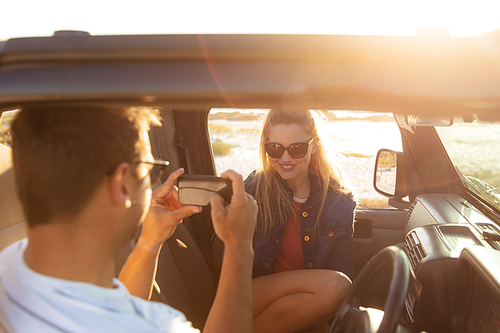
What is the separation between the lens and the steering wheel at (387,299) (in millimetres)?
1112

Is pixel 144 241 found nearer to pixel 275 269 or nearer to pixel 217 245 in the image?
pixel 275 269

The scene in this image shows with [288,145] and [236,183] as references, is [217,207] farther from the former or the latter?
[288,145]

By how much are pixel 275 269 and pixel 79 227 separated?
5.74 feet

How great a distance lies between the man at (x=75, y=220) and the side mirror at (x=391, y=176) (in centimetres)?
263

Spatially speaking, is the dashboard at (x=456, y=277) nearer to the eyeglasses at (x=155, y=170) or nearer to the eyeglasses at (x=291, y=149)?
the eyeglasses at (x=291, y=149)

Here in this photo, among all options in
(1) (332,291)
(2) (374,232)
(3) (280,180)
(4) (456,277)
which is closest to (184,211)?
(1) (332,291)

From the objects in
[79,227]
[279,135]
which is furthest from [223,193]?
[279,135]

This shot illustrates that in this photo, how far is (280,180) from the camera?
8.37ft

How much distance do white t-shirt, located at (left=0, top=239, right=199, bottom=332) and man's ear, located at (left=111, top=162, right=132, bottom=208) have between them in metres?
0.21

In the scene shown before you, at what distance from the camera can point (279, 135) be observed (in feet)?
7.94

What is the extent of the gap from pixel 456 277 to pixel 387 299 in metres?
0.75

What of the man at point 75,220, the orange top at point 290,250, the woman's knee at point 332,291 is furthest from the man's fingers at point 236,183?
the orange top at point 290,250

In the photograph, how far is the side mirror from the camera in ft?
10.5

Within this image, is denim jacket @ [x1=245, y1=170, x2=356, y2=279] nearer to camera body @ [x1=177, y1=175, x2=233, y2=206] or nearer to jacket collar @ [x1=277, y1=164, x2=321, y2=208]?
jacket collar @ [x1=277, y1=164, x2=321, y2=208]
